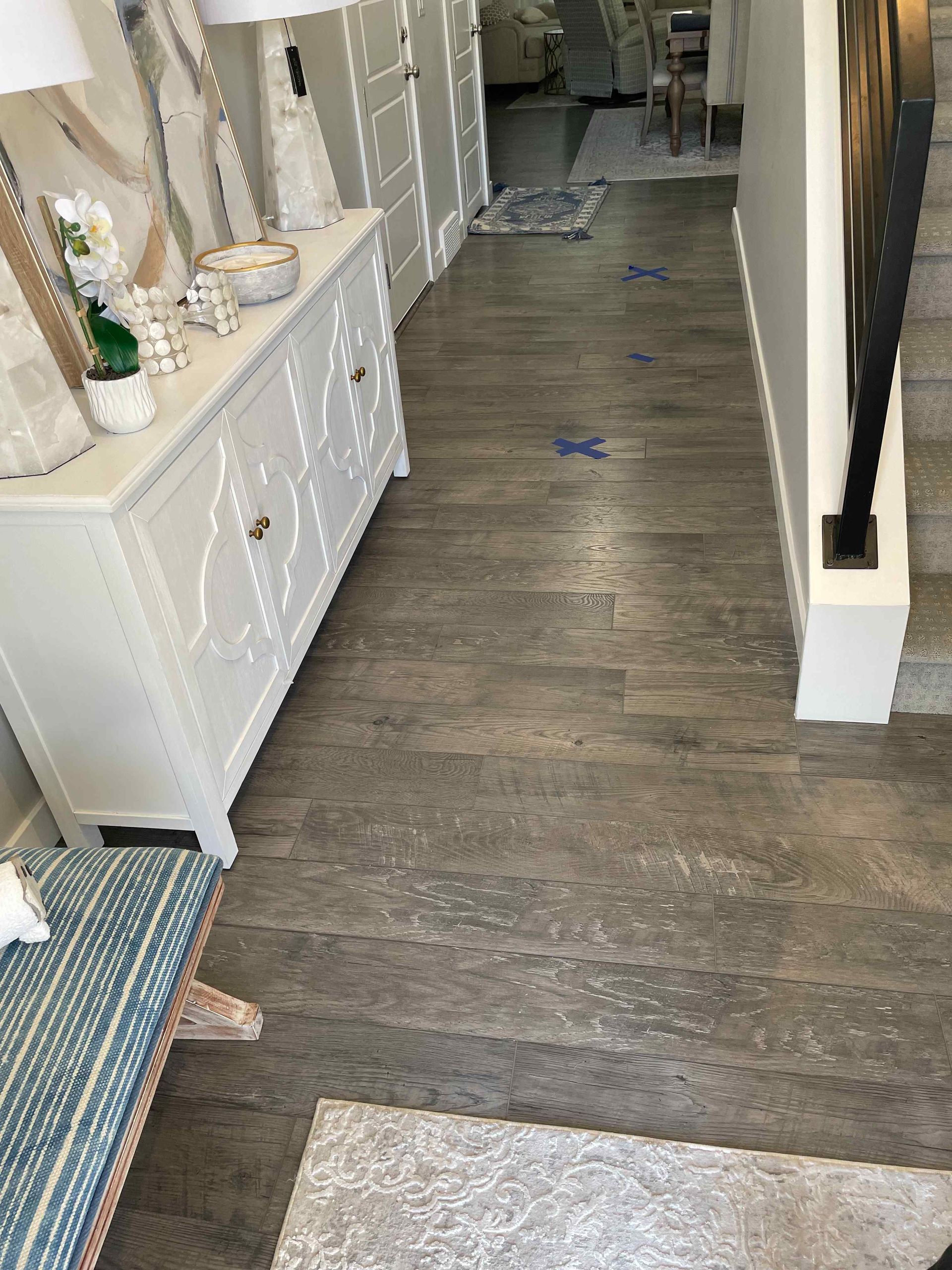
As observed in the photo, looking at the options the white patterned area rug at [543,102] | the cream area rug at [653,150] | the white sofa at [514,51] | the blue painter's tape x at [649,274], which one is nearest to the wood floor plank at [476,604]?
the blue painter's tape x at [649,274]

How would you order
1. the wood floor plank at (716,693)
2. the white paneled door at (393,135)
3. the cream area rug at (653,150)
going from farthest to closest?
the cream area rug at (653,150) → the white paneled door at (393,135) → the wood floor plank at (716,693)

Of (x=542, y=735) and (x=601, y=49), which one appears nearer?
(x=542, y=735)

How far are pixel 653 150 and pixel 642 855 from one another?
20.2ft

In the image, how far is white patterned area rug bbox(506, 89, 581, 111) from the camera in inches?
330

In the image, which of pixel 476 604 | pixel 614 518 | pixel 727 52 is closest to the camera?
pixel 476 604

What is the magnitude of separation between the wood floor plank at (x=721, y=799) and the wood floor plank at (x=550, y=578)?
0.56m

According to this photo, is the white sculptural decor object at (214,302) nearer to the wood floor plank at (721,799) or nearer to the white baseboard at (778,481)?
the wood floor plank at (721,799)

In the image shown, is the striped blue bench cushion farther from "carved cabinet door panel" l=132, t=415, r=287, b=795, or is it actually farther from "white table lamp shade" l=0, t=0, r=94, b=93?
"white table lamp shade" l=0, t=0, r=94, b=93

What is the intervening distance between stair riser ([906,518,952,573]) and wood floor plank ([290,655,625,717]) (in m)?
0.71

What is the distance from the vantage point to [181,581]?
167 cm

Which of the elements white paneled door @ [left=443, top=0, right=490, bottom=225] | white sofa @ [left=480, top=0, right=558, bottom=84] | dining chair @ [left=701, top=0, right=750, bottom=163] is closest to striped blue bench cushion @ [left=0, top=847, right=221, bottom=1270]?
white paneled door @ [left=443, top=0, right=490, bottom=225]

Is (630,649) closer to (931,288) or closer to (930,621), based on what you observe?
(930,621)

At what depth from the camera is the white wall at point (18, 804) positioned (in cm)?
184

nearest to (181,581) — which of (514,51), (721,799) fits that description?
(721,799)
